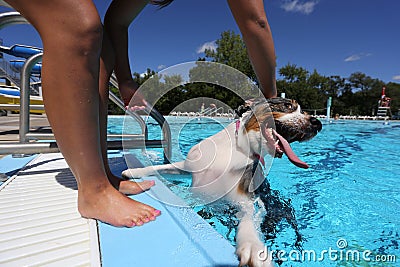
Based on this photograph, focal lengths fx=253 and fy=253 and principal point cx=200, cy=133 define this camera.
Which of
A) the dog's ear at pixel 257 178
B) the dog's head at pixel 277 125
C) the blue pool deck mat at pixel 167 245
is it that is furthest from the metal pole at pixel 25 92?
the dog's ear at pixel 257 178

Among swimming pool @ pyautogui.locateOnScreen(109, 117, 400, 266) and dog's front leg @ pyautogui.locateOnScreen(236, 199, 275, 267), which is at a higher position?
dog's front leg @ pyautogui.locateOnScreen(236, 199, 275, 267)

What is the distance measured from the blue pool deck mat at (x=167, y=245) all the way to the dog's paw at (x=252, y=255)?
0.03 metres

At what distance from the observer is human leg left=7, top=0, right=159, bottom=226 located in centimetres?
90

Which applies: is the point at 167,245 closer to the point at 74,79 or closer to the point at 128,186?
the point at 128,186

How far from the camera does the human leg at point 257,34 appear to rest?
1131 mm

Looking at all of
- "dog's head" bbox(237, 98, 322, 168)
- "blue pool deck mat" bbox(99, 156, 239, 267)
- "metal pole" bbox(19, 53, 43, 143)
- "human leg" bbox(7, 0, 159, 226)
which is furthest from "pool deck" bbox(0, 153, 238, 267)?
"metal pole" bbox(19, 53, 43, 143)

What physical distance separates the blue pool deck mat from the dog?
428 millimetres

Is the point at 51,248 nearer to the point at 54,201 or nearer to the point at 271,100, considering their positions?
the point at 54,201

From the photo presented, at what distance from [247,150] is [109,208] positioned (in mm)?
952

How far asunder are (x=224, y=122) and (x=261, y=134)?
1.25 feet

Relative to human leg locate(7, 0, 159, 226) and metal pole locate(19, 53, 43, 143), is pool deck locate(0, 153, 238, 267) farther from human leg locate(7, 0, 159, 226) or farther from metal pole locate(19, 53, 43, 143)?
metal pole locate(19, 53, 43, 143)

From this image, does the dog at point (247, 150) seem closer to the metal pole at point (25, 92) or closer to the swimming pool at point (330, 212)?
the swimming pool at point (330, 212)

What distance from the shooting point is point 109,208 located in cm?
111

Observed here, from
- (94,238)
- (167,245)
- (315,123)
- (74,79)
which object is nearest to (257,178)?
(315,123)
